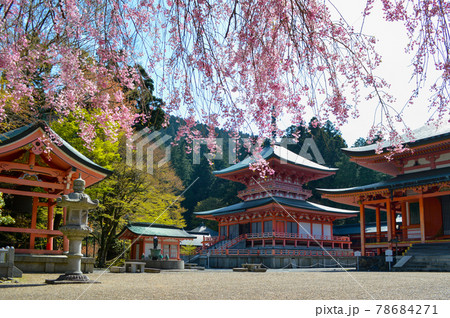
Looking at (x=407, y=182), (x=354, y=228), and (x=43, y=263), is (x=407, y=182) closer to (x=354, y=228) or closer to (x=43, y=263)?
(x=43, y=263)

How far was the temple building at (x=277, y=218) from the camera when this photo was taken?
2350 cm

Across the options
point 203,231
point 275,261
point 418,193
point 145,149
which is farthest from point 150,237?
point 203,231

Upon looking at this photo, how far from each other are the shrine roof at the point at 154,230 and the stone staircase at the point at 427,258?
14.2 meters

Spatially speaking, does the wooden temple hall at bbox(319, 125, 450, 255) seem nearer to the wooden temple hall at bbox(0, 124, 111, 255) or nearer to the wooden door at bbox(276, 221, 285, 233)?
the wooden door at bbox(276, 221, 285, 233)

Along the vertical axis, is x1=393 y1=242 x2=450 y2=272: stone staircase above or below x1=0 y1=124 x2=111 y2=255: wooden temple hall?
below

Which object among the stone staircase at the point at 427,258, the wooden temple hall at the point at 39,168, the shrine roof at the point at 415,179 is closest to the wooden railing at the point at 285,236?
the shrine roof at the point at 415,179

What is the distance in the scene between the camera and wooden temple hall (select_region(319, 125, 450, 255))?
52.3ft

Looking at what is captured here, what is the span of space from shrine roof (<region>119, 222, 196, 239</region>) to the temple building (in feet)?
7.24

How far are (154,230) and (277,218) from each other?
7698mm

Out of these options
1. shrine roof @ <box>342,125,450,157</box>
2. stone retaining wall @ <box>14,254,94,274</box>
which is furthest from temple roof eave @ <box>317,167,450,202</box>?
stone retaining wall @ <box>14,254,94,274</box>

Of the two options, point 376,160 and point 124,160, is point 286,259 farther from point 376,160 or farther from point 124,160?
point 124,160

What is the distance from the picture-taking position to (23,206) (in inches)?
559

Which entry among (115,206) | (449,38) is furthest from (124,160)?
(449,38)

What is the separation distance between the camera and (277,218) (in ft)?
80.2
